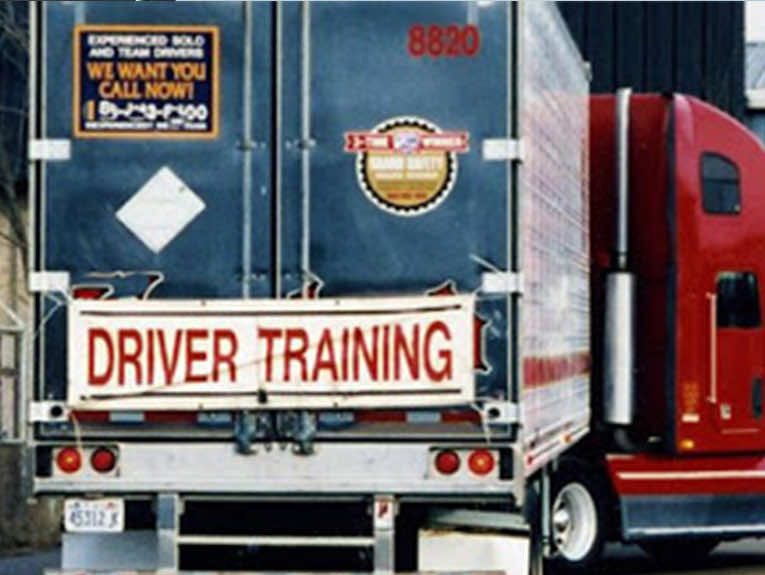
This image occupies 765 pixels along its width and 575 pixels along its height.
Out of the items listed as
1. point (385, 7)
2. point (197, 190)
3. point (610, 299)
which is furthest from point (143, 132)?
point (610, 299)

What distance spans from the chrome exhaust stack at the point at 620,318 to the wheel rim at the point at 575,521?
26.0 inches

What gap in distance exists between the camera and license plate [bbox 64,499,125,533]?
13.5 metres

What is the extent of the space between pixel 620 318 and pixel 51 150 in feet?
26.1

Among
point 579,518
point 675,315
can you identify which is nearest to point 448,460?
point 579,518

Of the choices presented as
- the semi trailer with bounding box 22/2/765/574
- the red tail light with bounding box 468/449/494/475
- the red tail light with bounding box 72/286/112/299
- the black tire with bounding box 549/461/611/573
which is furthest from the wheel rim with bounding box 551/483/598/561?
the red tail light with bounding box 72/286/112/299

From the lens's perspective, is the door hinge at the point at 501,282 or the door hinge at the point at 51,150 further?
the door hinge at the point at 51,150

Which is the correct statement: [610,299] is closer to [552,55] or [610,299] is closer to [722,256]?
[722,256]

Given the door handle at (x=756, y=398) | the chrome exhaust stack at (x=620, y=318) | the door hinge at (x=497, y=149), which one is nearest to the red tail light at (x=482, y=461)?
the door hinge at (x=497, y=149)

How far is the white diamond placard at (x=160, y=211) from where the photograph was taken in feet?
44.2

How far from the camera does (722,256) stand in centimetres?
2086

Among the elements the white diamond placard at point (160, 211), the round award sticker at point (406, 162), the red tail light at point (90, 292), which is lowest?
the red tail light at point (90, 292)

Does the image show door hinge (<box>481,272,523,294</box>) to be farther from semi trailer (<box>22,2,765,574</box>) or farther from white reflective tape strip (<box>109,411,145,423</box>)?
white reflective tape strip (<box>109,411,145,423</box>)

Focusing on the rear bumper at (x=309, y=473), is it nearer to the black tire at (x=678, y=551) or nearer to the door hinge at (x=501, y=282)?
the door hinge at (x=501, y=282)

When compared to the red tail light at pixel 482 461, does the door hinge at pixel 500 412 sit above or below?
above
